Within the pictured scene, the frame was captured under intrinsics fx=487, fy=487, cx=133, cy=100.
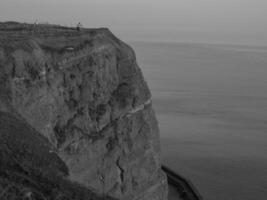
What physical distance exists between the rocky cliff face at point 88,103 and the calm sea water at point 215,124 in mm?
8765

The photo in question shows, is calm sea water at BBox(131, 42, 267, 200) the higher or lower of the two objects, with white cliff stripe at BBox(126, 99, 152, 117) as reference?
lower

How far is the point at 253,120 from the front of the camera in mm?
58625

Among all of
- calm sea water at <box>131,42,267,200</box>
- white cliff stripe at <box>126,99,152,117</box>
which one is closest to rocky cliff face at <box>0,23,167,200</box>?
white cliff stripe at <box>126,99,152,117</box>

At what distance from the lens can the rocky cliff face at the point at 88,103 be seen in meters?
22.3

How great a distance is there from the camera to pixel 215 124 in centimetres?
5631

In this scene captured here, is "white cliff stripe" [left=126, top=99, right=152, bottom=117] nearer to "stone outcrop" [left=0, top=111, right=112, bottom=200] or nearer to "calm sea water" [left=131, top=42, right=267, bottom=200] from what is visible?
"calm sea water" [left=131, top=42, right=267, bottom=200]

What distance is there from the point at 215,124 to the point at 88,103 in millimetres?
33018

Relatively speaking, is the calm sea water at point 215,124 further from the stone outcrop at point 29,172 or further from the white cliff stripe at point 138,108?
the stone outcrop at point 29,172

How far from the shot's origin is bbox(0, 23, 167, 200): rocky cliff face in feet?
73.2

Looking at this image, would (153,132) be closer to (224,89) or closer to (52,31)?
(52,31)

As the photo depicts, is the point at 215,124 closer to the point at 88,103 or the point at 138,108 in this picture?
the point at 138,108

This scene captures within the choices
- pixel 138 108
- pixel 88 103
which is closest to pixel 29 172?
pixel 88 103

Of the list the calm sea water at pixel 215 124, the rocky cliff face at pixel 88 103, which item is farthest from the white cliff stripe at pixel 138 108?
the calm sea water at pixel 215 124

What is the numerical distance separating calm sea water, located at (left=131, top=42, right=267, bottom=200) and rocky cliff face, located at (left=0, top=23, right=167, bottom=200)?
877cm
